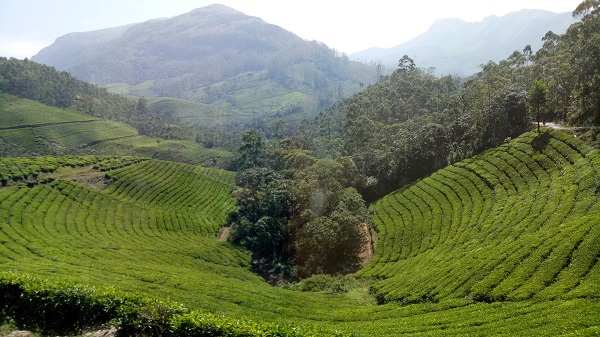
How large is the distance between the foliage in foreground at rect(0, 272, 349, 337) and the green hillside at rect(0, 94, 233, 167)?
125 meters

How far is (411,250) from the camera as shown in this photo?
38.8 metres

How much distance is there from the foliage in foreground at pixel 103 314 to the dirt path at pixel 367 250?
3197 centimetres

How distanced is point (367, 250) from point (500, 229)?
744 inches

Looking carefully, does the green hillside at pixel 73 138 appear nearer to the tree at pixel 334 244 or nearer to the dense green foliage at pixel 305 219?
the dense green foliage at pixel 305 219

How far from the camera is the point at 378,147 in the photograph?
77062mm

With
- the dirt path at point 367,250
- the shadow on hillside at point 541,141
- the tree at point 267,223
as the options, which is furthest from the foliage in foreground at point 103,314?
the shadow on hillside at point 541,141

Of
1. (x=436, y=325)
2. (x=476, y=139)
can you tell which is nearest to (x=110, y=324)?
(x=436, y=325)

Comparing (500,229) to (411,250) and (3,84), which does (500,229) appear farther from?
(3,84)

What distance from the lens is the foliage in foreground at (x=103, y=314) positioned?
12656mm

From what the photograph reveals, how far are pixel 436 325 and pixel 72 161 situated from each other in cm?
7293

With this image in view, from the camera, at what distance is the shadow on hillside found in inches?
1654

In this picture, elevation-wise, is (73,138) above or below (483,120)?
below

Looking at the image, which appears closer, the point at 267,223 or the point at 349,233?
the point at 349,233

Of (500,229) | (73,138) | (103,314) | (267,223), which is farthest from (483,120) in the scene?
(73,138)
